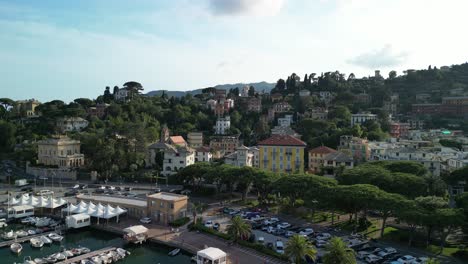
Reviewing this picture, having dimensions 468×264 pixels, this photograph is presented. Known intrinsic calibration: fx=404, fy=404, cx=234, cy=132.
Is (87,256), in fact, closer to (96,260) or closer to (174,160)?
(96,260)

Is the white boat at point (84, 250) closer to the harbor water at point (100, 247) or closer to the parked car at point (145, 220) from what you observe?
the harbor water at point (100, 247)

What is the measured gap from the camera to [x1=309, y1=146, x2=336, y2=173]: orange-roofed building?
61.9 meters

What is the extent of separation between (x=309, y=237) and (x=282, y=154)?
26.2 metres

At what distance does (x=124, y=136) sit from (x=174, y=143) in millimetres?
10198

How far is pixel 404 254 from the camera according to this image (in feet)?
100

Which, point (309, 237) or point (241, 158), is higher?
point (241, 158)

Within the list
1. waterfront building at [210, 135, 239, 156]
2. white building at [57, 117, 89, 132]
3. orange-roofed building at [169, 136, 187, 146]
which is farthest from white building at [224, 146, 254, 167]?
white building at [57, 117, 89, 132]

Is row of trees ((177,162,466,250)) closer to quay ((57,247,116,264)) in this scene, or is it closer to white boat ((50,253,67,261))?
quay ((57,247,116,264))

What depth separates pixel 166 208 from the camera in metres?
39.4

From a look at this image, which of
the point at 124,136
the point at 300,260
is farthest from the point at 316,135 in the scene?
the point at 300,260

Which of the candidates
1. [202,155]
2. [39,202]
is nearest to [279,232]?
[39,202]

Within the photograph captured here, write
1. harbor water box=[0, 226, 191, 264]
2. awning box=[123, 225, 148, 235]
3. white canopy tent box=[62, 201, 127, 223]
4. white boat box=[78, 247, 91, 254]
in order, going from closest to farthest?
1. harbor water box=[0, 226, 191, 264]
2. white boat box=[78, 247, 91, 254]
3. awning box=[123, 225, 148, 235]
4. white canopy tent box=[62, 201, 127, 223]

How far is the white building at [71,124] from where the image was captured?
85312 millimetres

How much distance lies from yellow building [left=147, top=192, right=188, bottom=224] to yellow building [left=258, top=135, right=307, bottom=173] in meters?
22.2
